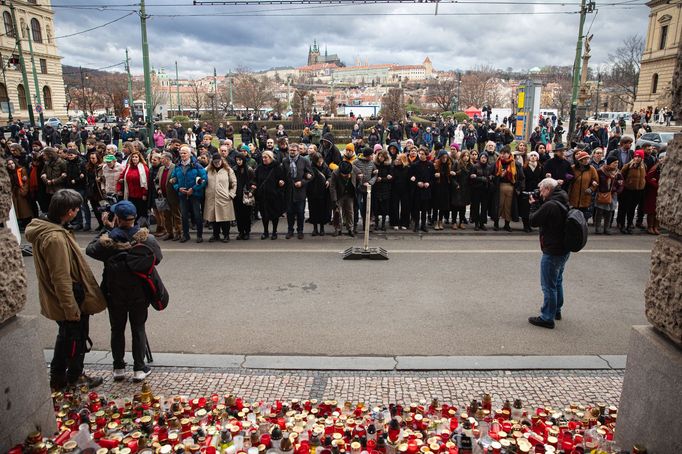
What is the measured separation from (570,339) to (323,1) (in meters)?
14.4

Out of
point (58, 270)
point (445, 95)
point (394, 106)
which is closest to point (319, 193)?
point (58, 270)

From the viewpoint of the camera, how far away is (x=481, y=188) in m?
11.2

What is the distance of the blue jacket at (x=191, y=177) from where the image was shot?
9.97m

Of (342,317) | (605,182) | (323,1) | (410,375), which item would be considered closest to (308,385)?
(410,375)

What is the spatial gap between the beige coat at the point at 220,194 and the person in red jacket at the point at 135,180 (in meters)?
1.37

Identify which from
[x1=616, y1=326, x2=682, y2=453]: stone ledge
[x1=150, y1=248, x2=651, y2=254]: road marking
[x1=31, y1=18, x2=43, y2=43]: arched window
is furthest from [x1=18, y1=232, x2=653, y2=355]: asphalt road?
[x1=31, y1=18, x2=43, y2=43]: arched window

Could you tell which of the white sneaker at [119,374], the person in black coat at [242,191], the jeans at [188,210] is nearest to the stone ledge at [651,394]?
the white sneaker at [119,374]

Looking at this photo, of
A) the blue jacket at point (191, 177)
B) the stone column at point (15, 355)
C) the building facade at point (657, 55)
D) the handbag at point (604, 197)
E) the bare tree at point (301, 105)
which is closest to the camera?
the stone column at point (15, 355)

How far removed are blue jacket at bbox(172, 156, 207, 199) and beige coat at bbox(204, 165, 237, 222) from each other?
147 mm

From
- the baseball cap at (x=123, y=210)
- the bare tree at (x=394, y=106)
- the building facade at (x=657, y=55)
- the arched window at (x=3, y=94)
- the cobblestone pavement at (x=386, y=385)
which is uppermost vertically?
the building facade at (x=657, y=55)

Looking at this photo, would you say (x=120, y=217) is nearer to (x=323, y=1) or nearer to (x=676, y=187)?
(x=676, y=187)

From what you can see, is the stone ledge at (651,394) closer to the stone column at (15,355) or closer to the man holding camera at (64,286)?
the stone column at (15,355)

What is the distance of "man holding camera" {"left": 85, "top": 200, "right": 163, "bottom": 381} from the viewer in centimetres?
443

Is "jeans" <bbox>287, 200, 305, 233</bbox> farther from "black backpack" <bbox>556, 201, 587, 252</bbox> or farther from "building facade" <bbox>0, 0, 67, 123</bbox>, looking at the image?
"building facade" <bbox>0, 0, 67, 123</bbox>
